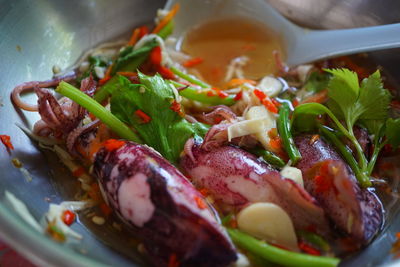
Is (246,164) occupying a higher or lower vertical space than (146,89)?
lower

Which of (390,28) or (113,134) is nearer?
(113,134)

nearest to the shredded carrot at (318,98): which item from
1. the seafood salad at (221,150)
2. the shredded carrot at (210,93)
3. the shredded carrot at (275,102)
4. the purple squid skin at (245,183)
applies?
the seafood salad at (221,150)

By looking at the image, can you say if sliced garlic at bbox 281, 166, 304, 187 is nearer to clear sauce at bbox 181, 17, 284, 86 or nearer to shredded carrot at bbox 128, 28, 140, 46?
clear sauce at bbox 181, 17, 284, 86

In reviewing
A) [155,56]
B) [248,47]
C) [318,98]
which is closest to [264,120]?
[318,98]

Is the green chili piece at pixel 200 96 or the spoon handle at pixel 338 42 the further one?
the spoon handle at pixel 338 42

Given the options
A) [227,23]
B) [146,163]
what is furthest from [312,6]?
[146,163]

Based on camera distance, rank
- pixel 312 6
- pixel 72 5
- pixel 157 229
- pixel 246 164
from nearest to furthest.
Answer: pixel 157 229
pixel 246 164
pixel 72 5
pixel 312 6

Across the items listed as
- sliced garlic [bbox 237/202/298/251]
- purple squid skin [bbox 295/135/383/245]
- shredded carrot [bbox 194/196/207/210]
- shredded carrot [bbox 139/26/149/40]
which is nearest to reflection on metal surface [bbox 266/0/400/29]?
shredded carrot [bbox 139/26/149/40]

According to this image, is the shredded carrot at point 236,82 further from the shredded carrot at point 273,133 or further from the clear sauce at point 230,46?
the shredded carrot at point 273,133

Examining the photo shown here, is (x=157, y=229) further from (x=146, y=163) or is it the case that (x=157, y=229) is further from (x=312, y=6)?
(x=312, y=6)
